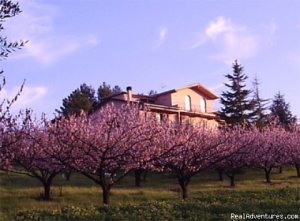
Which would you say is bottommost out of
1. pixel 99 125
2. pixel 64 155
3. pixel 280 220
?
pixel 280 220

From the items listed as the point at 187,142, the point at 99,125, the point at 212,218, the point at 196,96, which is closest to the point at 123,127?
the point at 99,125

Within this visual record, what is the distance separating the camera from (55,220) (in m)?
11.7

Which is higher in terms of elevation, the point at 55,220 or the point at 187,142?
the point at 187,142

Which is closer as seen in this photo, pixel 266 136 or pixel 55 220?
pixel 55 220

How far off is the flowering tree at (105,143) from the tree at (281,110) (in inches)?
1865

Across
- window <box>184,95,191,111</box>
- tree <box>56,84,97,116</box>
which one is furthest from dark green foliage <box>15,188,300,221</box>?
window <box>184,95,191,111</box>

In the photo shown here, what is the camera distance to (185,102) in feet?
206

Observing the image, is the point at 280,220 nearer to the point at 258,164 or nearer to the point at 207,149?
the point at 207,149

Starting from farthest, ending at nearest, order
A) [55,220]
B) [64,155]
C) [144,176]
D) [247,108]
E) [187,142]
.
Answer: [247,108], [144,176], [187,142], [64,155], [55,220]

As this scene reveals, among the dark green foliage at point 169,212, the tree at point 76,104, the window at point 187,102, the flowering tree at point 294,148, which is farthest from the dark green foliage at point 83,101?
the dark green foliage at point 169,212

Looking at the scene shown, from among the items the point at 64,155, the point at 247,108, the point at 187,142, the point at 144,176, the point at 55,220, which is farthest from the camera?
the point at 247,108

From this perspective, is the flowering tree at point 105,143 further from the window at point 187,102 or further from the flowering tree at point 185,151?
the window at point 187,102

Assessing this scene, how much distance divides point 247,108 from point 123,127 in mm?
35478

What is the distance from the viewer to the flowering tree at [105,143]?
21750 millimetres
